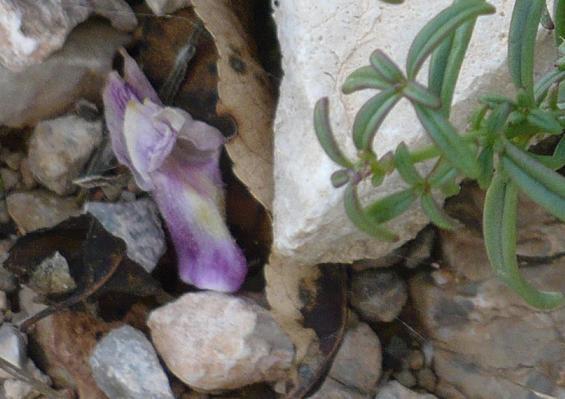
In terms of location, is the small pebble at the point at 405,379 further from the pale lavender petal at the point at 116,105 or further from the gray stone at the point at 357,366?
the pale lavender petal at the point at 116,105

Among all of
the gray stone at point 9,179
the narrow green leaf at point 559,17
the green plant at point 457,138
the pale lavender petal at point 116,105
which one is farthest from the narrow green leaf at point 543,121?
the gray stone at point 9,179

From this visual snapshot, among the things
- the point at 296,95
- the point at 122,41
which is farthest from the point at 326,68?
the point at 122,41

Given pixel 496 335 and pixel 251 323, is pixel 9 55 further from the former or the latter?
pixel 496 335

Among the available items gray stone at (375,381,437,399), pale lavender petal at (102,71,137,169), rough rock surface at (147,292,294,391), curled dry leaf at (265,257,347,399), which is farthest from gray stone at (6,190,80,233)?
gray stone at (375,381,437,399)

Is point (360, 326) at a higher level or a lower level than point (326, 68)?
lower

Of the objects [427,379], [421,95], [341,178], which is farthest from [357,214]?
[427,379]

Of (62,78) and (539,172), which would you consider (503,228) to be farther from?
(62,78)
